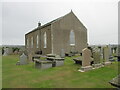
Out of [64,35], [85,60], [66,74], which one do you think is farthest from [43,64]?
[64,35]

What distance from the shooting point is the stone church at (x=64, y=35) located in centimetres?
2273

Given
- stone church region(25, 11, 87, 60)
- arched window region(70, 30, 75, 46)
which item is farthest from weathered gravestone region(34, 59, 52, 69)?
arched window region(70, 30, 75, 46)

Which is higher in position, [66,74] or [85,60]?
[85,60]

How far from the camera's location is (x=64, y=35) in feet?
79.5

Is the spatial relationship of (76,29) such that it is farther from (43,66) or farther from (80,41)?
(43,66)

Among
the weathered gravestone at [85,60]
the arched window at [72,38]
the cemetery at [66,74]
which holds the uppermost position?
the arched window at [72,38]

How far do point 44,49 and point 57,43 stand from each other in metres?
3.90

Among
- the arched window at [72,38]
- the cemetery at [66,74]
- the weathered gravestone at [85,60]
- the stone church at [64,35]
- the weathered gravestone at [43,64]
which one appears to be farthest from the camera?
the arched window at [72,38]

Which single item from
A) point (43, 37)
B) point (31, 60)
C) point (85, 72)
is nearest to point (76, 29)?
point (43, 37)

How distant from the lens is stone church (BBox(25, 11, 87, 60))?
22.7m

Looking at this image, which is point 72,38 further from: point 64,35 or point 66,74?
point 66,74

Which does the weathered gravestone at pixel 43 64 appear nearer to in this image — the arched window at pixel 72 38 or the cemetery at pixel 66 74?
the cemetery at pixel 66 74

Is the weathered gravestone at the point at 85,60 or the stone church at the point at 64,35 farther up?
the stone church at the point at 64,35

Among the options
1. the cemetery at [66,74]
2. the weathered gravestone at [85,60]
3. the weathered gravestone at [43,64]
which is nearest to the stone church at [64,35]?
the cemetery at [66,74]
